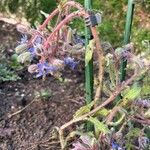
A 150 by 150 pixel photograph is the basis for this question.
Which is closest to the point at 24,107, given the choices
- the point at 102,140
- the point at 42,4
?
the point at 102,140

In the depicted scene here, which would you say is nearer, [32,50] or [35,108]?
[32,50]

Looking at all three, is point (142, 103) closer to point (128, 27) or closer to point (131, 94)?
point (131, 94)

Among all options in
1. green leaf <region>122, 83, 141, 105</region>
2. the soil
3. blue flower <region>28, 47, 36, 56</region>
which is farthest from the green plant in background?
green leaf <region>122, 83, 141, 105</region>

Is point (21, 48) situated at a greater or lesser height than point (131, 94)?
greater

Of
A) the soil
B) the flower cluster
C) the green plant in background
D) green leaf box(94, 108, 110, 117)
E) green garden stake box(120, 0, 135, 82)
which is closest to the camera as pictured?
the flower cluster

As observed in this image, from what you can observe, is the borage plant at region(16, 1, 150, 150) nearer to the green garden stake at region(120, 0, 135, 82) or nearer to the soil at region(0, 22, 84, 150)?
the green garden stake at region(120, 0, 135, 82)

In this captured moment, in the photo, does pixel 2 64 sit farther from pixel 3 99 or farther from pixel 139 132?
pixel 139 132

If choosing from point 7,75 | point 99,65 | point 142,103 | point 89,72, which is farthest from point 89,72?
point 7,75

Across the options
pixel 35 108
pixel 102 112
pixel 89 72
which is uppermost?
pixel 89 72

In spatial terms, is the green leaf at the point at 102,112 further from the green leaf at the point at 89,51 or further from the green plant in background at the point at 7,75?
the green plant in background at the point at 7,75

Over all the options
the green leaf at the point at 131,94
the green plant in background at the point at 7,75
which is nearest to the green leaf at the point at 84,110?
the green leaf at the point at 131,94
